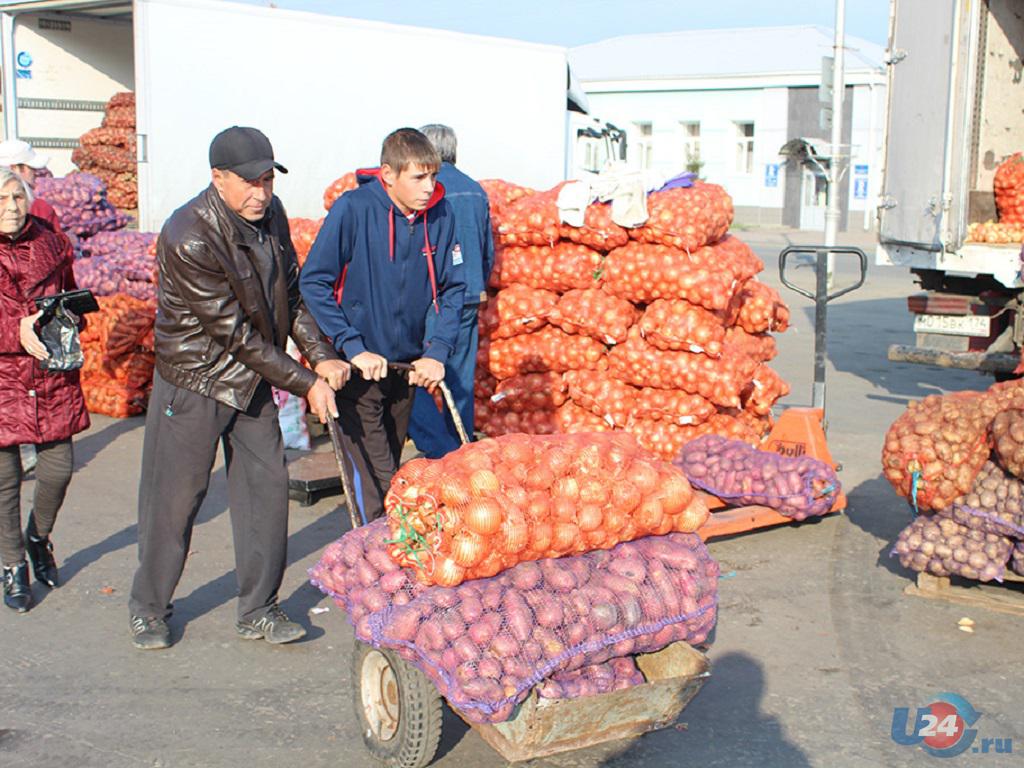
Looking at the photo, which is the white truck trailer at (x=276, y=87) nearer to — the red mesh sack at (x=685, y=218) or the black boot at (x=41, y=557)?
the red mesh sack at (x=685, y=218)

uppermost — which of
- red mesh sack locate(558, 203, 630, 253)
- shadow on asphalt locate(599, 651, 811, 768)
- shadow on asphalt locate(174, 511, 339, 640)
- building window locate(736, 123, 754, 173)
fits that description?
building window locate(736, 123, 754, 173)

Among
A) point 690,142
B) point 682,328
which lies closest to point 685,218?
point 682,328

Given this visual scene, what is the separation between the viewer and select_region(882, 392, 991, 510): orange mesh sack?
5.65m

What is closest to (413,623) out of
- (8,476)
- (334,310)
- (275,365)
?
(275,365)

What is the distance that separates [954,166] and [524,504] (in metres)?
7.60

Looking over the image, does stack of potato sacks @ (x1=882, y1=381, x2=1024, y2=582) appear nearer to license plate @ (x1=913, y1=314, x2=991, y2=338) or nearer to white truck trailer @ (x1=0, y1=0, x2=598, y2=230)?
license plate @ (x1=913, y1=314, x2=991, y2=338)

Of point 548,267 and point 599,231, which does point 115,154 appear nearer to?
point 548,267

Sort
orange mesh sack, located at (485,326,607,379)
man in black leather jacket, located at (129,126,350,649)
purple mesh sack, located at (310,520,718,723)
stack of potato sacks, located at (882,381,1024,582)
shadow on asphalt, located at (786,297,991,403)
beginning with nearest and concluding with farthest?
1. purple mesh sack, located at (310,520,718,723)
2. man in black leather jacket, located at (129,126,350,649)
3. stack of potato sacks, located at (882,381,1024,582)
4. orange mesh sack, located at (485,326,607,379)
5. shadow on asphalt, located at (786,297,991,403)

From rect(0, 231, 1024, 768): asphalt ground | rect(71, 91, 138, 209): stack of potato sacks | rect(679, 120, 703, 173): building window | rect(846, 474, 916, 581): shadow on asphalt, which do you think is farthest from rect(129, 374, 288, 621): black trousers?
rect(679, 120, 703, 173): building window

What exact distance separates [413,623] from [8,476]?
2833mm

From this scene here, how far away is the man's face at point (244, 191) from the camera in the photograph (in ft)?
15.7

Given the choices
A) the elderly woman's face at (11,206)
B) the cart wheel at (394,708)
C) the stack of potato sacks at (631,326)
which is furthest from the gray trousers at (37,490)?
the stack of potato sacks at (631,326)

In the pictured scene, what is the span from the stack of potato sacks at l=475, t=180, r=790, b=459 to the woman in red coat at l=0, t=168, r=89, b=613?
10.6 feet

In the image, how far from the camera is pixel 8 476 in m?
5.68
